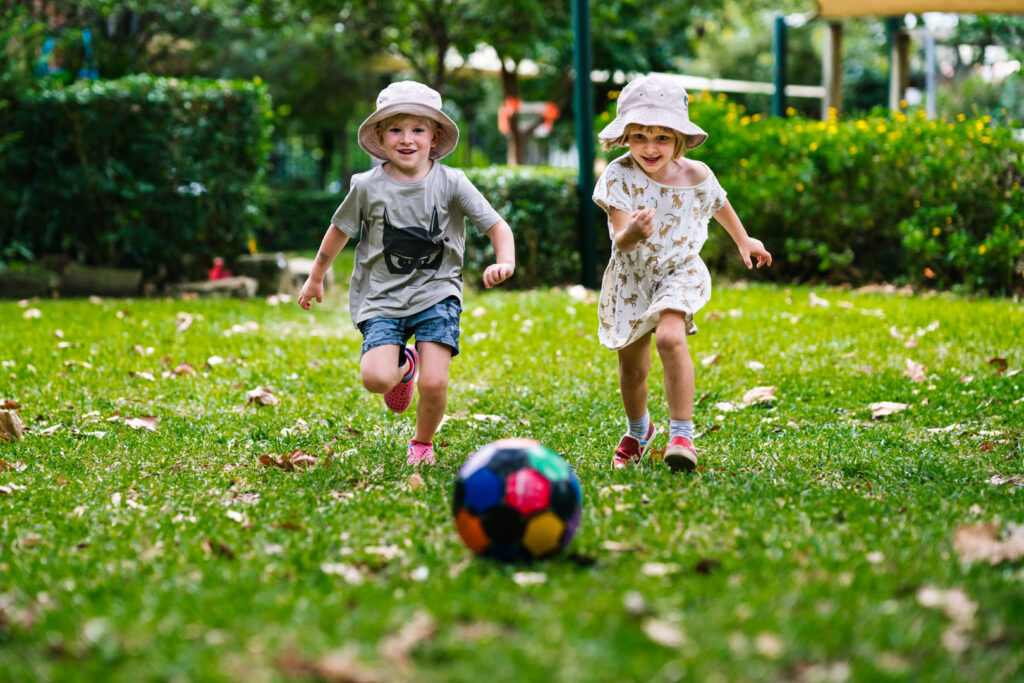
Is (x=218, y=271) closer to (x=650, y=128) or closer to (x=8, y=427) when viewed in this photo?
(x=8, y=427)

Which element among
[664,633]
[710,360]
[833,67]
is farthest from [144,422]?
[833,67]

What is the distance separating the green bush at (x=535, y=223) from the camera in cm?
1041

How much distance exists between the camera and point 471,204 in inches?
173

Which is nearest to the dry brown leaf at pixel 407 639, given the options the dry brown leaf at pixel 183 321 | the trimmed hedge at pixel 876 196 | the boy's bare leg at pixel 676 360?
the boy's bare leg at pixel 676 360

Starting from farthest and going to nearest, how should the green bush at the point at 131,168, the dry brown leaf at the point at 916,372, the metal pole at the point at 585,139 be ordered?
the green bush at the point at 131,168, the metal pole at the point at 585,139, the dry brown leaf at the point at 916,372

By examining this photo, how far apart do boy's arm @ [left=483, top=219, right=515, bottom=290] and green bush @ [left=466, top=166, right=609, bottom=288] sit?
594 centimetres

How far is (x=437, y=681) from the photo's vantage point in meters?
2.16

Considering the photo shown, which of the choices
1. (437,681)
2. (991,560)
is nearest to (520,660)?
(437,681)

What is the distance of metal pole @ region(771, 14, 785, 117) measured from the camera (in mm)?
14164

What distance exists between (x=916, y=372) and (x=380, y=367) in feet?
11.2

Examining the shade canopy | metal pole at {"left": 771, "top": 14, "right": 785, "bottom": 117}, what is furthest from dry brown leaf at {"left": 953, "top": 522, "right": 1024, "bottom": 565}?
metal pole at {"left": 771, "top": 14, "right": 785, "bottom": 117}

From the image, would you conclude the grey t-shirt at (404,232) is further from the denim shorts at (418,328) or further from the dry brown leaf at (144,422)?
the dry brown leaf at (144,422)

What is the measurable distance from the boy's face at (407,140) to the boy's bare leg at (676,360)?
1.21 meters

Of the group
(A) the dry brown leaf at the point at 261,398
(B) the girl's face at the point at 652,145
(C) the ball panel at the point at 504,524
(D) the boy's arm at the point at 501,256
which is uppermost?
(B) the girl's face at the point at 652,145
